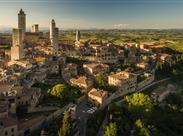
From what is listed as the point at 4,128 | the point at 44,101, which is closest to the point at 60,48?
the point at 44,101

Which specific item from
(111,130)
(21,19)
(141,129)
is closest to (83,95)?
(111,130)

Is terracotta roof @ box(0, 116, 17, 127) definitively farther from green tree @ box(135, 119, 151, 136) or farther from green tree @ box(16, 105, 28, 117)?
green tree @ box(135, 119, 151, 136)

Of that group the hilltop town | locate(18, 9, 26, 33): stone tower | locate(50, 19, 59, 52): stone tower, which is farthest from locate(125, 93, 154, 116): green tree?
locate(18, 9, 26, 33): stone tower

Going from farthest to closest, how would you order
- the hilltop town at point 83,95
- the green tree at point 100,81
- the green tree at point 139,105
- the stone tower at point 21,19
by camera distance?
the stone tower at point 21,19 → the green tree at point 100,81 → the green tree at point 139,105 → the hilltop town at point 83,95

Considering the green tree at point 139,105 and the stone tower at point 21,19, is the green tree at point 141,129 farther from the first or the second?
the stone tower at point 21,19

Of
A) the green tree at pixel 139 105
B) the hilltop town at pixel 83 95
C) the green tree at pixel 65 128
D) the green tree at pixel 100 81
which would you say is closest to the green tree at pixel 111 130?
the hilltop town at pixel 83 95

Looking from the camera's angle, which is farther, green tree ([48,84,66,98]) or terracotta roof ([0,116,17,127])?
green tree ([48,84,66,98])

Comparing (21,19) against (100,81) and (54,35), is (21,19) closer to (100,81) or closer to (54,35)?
(54,35)

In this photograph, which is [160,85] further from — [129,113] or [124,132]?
[124,132]
